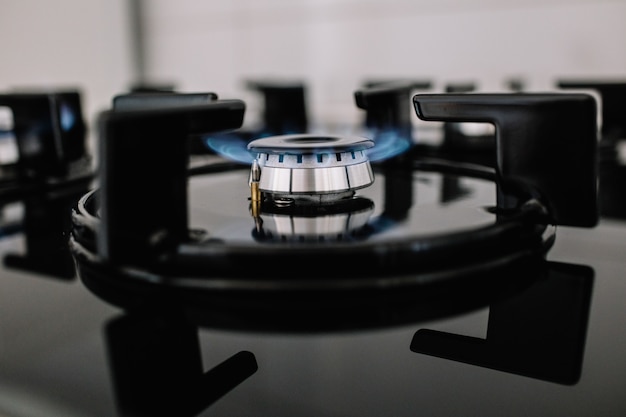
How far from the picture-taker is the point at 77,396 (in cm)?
25

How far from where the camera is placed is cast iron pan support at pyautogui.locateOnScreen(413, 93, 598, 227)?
0.41 meters

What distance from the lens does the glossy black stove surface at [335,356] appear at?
0.24 meters

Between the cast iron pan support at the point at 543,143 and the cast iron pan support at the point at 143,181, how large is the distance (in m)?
0.20

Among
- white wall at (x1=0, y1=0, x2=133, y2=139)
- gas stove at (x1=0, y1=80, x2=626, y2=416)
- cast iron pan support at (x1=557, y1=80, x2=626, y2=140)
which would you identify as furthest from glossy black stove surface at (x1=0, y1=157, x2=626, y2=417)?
white wall at (x1=0, y1=0, x2=133, y2=139)

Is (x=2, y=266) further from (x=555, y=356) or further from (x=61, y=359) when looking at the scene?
(x=555, y=356)

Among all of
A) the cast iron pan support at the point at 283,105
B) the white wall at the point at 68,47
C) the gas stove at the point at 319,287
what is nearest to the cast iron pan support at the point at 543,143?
the gas stove at the point at 319,287

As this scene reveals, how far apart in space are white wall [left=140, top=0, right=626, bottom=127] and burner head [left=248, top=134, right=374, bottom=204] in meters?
0.94

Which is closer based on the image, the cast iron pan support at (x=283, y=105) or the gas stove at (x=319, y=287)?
the gas stove at (x=319, y=287)

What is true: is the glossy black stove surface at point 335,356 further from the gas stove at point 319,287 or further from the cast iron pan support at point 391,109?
the cast iron pan support at point 391,109

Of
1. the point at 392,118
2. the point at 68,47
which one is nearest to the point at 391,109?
the point at 392,118

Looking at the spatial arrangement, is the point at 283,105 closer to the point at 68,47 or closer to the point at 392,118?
the point at 392,118

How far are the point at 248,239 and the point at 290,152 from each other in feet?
0.28

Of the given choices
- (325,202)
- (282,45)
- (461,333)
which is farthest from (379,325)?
(282,45)

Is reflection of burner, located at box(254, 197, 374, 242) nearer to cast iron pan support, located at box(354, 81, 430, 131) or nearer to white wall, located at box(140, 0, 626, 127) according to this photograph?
cast iron pan support, located at box(354, 81, 430, 131)
